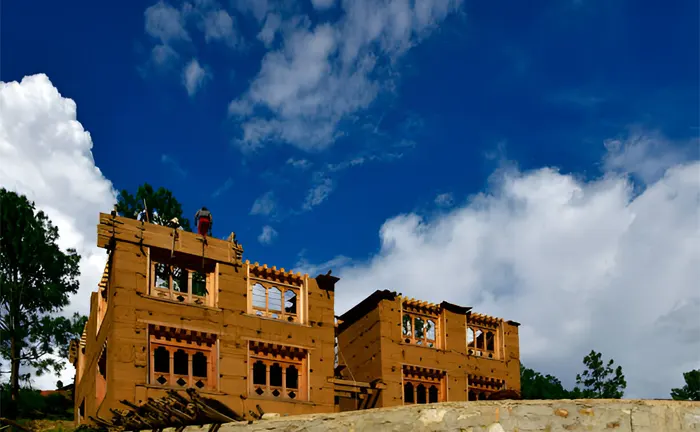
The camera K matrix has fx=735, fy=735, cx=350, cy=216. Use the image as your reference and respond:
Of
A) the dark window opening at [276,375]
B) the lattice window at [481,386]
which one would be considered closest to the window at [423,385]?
the lattice window at [481,386]

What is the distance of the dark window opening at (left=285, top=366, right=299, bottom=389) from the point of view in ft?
113

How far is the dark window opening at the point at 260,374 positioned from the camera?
3459 cm

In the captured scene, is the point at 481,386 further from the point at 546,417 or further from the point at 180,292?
the point at 546,417

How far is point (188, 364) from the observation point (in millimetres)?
31109

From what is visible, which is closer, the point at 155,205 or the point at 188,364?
the point at 188,364

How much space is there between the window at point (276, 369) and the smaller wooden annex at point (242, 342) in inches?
1.9

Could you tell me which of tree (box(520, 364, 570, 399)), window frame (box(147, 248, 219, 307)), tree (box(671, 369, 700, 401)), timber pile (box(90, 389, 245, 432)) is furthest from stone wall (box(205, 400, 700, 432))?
tree (box(671, 369, 700, 401))

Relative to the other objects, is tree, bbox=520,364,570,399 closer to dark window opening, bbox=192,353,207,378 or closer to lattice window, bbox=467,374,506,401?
lattice window, bbox=467,374,506,401

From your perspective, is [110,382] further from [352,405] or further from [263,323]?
[352,405]

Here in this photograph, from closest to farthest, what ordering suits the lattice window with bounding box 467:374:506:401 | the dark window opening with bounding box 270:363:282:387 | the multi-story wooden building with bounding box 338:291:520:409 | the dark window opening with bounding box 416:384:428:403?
the dark window opening with bounding box 270:363:282:387, the multi-story wooden building with bounding box 338:291:520:409, the dark window opening with bounding box 416:384:428:403, the lattice window with bounding box 467:374:506:401

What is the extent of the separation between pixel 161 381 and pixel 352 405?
37.8ft

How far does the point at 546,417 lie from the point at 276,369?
70.1 feet

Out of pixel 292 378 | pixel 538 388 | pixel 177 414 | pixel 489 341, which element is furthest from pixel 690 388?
pixel 177 414

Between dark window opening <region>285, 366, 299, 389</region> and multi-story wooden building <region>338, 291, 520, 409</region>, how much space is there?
160 inches
